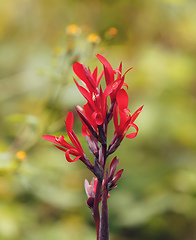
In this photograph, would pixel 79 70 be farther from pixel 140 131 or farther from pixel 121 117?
pixel 140 131

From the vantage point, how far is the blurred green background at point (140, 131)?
206cm

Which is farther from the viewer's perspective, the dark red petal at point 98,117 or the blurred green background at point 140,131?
the blurred green background at point 140,131

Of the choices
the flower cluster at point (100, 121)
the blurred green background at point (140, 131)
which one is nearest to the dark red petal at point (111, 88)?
the flower cluster at point (100, 121)

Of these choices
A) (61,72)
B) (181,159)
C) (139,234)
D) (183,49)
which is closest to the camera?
(61,72)

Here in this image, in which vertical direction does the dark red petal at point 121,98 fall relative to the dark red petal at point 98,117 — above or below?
above

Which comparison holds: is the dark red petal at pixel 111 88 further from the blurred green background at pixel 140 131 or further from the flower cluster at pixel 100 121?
the blurred green background at pixel 140 131

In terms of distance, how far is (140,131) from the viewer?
2121 millimetres

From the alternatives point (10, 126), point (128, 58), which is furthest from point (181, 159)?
point (10, 126)

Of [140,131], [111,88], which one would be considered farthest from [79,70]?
[140,131]

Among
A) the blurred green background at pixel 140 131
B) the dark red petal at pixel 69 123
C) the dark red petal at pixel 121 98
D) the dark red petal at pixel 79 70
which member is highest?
the blurred green background at pixel 140 131

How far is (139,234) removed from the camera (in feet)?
7.11

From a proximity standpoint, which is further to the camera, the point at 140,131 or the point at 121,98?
the point at 140,131

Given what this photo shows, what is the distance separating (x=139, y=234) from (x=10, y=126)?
0.94 m

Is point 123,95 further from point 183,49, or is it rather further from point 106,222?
point 183,49
